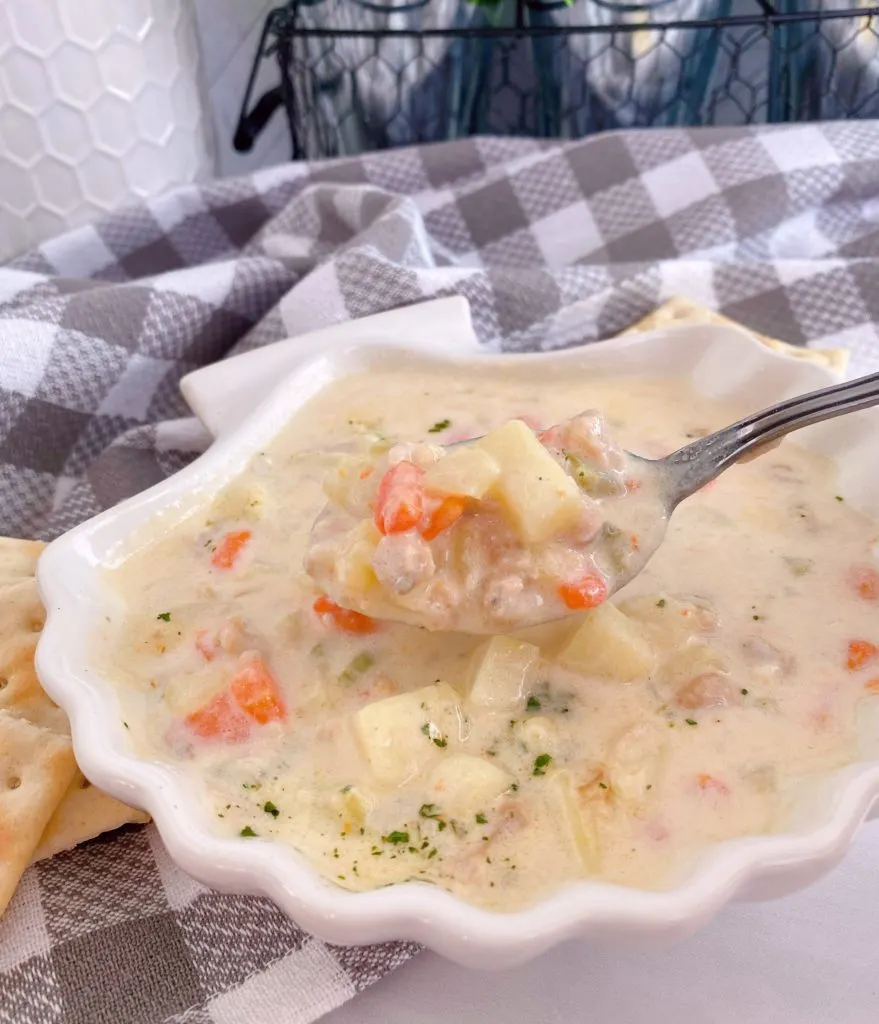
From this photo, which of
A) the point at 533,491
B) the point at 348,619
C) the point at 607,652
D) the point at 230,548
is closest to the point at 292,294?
the point at 230,548

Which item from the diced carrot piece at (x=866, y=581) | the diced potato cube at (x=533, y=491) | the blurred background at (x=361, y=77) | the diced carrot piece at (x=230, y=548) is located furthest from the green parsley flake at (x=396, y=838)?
the blurred background at (x=361, y=77)

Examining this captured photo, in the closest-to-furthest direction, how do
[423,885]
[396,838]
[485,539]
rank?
[423,885] → [396,838] → [485,539]

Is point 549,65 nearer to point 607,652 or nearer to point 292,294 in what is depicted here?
point 292,294

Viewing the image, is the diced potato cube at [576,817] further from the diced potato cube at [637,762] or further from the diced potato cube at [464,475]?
the diced potato cube at [464,475]

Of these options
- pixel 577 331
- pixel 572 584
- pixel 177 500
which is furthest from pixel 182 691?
pixel 577 331

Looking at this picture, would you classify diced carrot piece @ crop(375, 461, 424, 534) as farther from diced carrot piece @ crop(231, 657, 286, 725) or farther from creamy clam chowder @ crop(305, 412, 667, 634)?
diced carrot piece @ crop(231, 657, 286, 725)

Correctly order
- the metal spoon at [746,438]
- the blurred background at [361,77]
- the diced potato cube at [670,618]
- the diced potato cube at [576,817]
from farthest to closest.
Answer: the blurred background at [361,77]
the metal spoon at [746,438]
the diced potato cube at [670,618]
the diced potato cube at [576,817]
